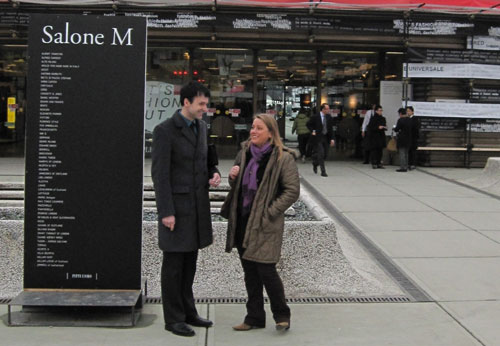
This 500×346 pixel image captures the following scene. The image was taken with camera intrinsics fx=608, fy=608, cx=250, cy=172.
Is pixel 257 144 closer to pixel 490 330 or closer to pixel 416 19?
pixel 490 330

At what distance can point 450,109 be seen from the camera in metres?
15.5

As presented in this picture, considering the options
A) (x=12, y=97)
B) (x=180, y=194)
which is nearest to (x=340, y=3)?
(x=12, y=97)

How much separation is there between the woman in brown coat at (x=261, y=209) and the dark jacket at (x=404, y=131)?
10.4 m

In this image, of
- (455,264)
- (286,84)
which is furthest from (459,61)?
(455,264)

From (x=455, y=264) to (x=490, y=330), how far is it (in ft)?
6.22

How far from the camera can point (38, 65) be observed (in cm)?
464

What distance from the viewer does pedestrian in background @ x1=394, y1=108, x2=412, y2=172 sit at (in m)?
14.5

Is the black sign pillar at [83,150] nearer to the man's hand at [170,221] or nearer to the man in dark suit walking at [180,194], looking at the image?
the man in dark suit walking at [180,194]

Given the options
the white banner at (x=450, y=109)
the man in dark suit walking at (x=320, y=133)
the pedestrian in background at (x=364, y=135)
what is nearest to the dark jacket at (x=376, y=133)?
the pedestrian in background at (x=364, y=135)

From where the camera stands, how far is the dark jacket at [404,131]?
1447cm

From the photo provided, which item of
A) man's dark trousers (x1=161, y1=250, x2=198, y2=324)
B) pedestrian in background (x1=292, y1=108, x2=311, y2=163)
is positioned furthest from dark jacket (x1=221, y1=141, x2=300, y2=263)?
pedestrian in background (x1=292, y1=108, x2=311, y2=163)

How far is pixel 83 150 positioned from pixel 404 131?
1110cm

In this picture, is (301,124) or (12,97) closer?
(301,124)

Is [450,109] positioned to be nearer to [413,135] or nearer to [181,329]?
[413,135]
